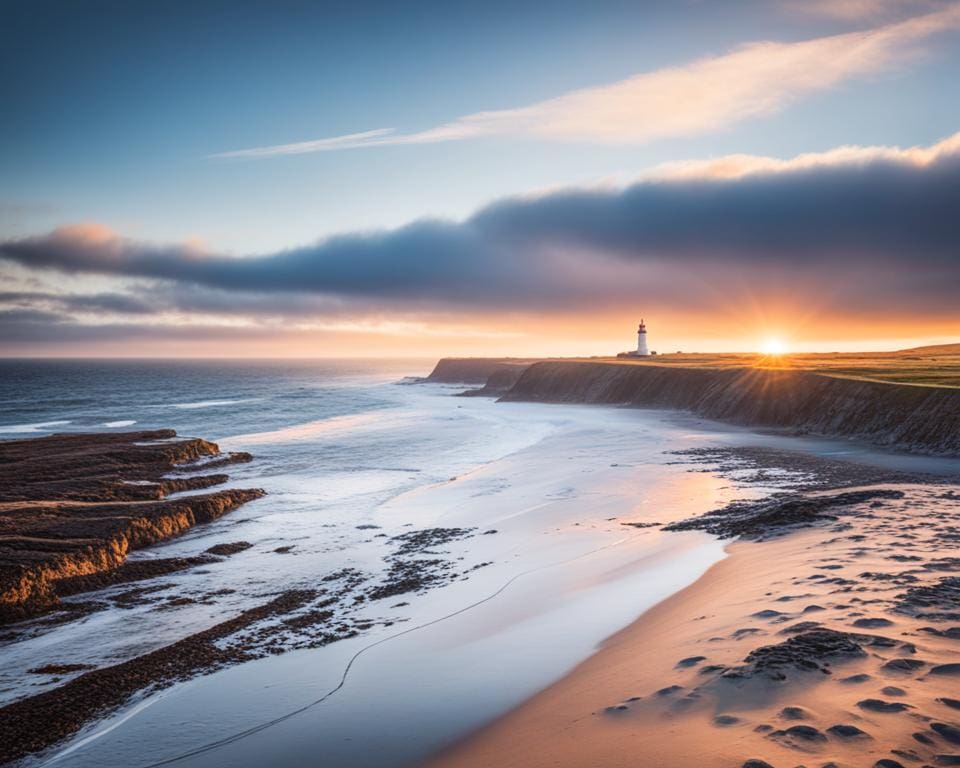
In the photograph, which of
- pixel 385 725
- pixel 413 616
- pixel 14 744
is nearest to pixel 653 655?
pixel 385 725

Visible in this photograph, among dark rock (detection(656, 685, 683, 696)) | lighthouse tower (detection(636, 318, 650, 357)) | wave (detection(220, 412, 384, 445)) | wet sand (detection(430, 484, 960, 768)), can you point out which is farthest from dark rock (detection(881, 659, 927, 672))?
lighthouse tower (detection(636, 318, 650, 357))

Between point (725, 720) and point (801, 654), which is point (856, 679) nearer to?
point (801, 654)

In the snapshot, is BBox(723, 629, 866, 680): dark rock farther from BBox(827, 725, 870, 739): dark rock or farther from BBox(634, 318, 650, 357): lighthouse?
BBox(634, 318, 650, 357): lighthouse

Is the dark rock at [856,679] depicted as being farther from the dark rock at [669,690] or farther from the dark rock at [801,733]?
the dark rock at [669,690]

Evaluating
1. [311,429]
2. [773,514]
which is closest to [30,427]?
[311,429]

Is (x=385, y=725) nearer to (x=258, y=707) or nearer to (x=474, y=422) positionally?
(x=258, y=707)
